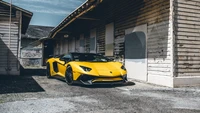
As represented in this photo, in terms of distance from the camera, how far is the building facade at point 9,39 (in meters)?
10.6

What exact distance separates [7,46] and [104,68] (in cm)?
679

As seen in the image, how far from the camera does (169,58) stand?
22.6ft

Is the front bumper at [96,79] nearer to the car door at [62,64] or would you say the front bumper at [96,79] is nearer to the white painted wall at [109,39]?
the car door at [62,64]

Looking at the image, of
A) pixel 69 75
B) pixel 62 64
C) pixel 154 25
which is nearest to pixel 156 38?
pixel 154 25

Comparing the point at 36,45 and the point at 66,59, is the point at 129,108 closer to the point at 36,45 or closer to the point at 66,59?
the point at 66,59

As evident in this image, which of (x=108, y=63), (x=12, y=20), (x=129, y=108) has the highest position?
(x=12, y=20)

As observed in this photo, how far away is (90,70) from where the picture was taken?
6.17 meters

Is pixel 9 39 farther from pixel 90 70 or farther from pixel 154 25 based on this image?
pixel 154 25

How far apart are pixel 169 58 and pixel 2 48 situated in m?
8.66

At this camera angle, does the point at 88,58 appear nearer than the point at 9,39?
Yes

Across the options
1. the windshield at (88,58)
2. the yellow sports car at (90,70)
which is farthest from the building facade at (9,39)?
the windshield at (88,58)

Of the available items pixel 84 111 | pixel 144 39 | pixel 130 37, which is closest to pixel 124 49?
pixel 130 37

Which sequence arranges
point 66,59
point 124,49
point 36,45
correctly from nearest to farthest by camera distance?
point 66,59, point 124,49, point 36,45

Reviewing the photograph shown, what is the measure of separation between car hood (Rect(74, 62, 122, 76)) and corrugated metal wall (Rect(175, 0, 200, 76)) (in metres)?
2.13
